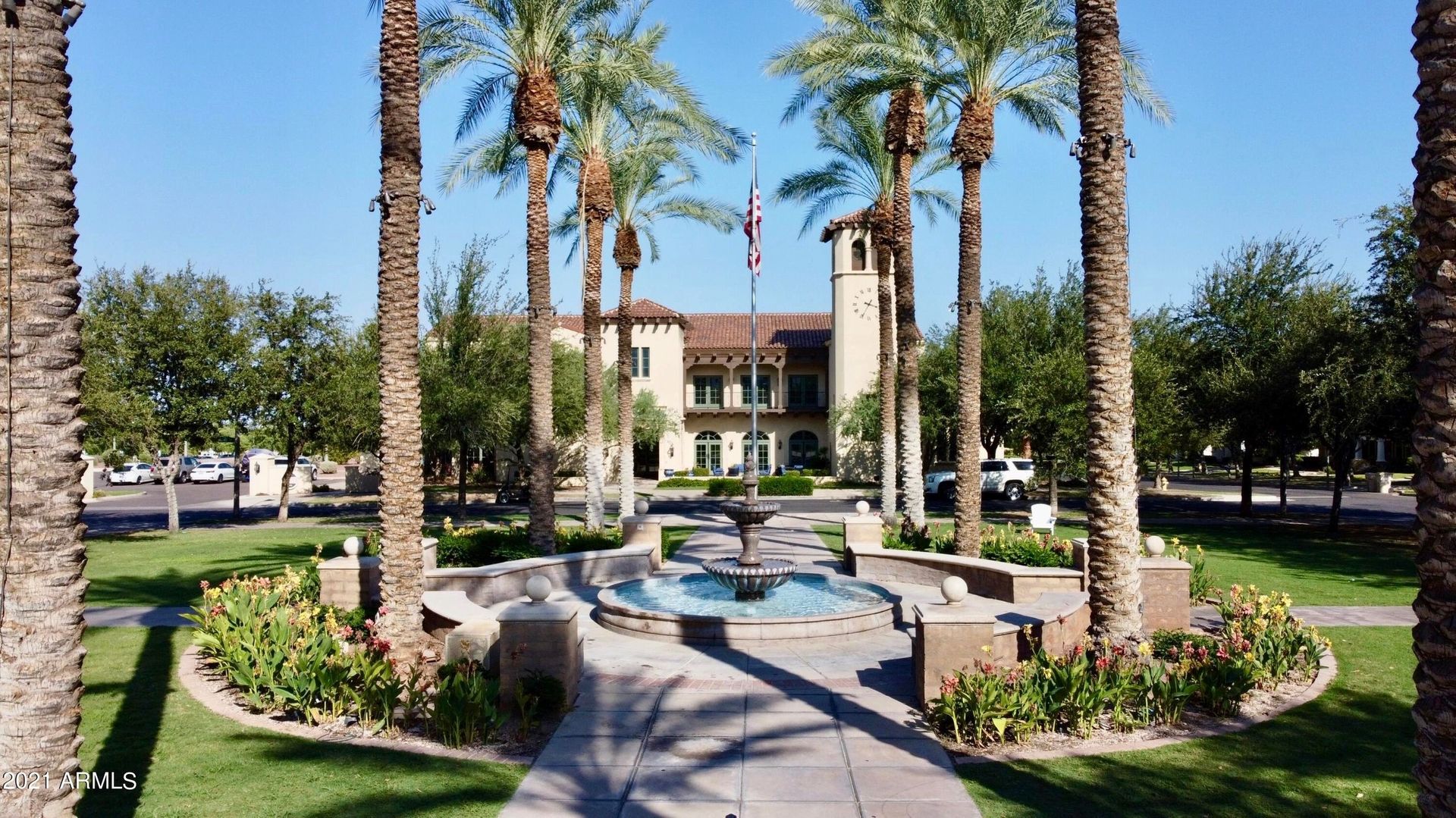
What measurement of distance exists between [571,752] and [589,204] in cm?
1710

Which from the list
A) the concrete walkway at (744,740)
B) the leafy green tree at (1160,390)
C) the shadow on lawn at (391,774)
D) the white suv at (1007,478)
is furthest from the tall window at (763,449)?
the shadow on lawn at (391,774)

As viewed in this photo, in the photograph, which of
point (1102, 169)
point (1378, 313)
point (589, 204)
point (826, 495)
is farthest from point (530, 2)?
point (826, 495)

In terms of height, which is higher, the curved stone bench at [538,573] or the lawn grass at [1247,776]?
the curved stone bench at [538,573]

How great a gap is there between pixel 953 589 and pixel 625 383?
17022 millimetres

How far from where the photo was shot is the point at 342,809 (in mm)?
5754

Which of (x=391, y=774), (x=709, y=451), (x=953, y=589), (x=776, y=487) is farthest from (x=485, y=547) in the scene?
(x=709, y=451)

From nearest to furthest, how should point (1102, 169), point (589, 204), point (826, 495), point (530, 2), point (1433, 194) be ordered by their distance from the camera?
point (1433, 194)
point (1102, 169)
point (530, 2)
point (589, 204)
point (826, 495)

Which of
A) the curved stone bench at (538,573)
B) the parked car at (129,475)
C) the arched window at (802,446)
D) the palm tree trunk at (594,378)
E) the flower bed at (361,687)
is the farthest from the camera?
the parked car at (129,475)

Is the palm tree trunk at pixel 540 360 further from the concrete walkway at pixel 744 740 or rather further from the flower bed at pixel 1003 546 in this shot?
the flower bed at pixel 1003 546

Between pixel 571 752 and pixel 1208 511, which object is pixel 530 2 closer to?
pixel 571 752

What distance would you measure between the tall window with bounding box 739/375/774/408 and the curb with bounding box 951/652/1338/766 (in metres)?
41.4

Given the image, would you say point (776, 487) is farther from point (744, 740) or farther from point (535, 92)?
point (744, 740)

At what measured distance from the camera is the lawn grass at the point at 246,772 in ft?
19.1

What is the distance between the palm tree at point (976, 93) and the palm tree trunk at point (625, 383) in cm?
1065
